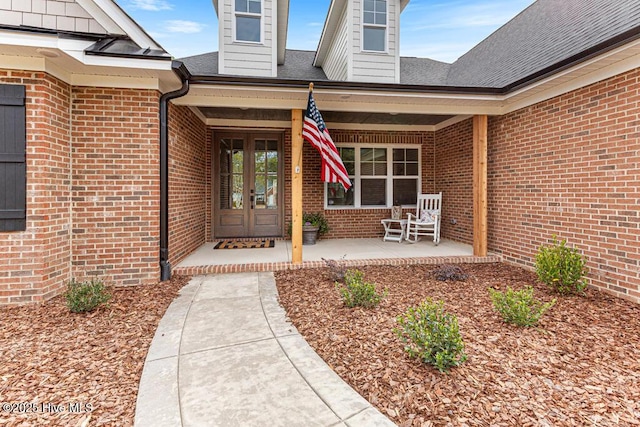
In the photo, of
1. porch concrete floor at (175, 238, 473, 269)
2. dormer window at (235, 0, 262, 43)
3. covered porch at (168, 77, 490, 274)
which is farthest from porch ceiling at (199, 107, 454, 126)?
porch concrete floor at (175, 238, 473, 269)

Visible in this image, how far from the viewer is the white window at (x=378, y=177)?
24.1 feet

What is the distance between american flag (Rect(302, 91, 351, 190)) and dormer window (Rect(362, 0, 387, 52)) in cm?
287

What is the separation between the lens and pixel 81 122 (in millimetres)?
3830

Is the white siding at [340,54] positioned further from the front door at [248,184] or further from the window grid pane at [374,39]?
the front door at [248,184]

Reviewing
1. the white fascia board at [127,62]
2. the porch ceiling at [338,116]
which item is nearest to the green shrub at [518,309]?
the porch ceiling at [338,116]

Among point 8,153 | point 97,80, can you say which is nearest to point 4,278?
point 8,153

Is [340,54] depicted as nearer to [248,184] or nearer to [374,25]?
[374,25]

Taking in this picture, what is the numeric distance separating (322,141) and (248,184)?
128 inches

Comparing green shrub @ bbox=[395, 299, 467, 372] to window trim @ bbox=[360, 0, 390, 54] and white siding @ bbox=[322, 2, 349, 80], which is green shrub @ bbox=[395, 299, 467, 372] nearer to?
white siding @ bbox=[322, 2, 349, 80]

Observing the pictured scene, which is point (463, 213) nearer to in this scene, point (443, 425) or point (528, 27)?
point (528, 27)

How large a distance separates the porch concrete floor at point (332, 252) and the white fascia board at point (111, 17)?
10.6 feet

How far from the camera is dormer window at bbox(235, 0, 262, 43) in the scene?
568 centimetres

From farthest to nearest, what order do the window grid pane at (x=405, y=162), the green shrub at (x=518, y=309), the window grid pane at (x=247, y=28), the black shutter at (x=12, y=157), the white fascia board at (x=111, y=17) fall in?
the window grid pane at (x=405, y=162), the window grid pane at (x=247, y=28), the white fascia board at (x=111, y=17), the black shutter at (x=12, y=157), the green shrub at (x=518, y=309)

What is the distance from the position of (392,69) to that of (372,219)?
337cm
